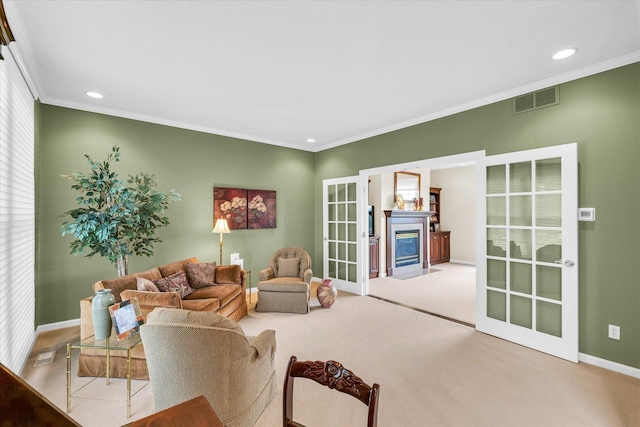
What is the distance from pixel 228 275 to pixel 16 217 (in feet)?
7.29

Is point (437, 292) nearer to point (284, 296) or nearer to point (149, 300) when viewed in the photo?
point (284, 296)

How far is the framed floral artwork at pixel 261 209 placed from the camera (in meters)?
5.30

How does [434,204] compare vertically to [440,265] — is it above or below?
above

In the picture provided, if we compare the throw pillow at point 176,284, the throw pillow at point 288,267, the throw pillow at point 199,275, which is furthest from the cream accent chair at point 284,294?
the throw pillow at point 176,284

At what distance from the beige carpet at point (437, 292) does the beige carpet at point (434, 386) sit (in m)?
0.74

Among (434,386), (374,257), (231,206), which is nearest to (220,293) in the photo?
(231,206)

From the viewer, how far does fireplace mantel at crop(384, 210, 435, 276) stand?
6.76 meters

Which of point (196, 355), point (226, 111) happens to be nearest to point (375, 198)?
point (226, 111)

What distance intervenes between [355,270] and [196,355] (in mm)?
3945

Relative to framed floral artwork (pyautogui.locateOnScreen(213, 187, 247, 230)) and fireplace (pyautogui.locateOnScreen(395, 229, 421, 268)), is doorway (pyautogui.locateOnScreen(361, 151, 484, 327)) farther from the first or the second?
framed floral artwork (pyautogui.locateOnScreen(213, 187, 247, 230))

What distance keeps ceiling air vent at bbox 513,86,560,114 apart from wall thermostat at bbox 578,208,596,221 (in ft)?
3.70

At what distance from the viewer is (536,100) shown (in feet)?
10.4

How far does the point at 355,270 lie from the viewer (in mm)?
5391

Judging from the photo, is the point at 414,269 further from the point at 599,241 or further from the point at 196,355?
the point at 196,355
